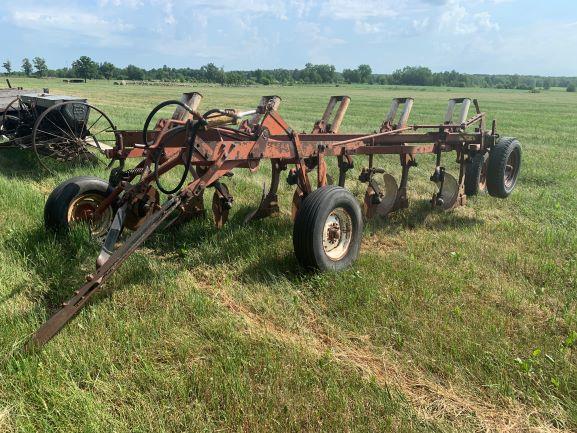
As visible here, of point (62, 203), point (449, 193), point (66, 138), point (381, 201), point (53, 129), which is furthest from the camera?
point (53, 129)

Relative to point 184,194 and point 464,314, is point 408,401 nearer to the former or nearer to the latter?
point 464,314

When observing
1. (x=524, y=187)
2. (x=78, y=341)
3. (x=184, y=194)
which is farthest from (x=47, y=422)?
(x=524, y=187)

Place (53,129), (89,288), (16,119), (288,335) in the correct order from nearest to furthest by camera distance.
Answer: (89,288)
(288,335)
(53,129)
(16,119)

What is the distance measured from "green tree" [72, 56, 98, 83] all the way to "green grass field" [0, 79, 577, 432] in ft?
376

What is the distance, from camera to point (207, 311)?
11.3 feet

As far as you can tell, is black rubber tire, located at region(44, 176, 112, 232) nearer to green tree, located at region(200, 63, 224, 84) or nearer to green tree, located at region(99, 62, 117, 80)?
green tree, located at region(200, 63, 224, 84)

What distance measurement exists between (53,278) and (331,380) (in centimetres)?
254

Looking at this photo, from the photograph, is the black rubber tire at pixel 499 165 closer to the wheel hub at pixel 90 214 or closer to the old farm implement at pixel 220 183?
the old farm implement at pixel 220 183

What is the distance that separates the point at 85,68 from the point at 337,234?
118m

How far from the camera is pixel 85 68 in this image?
107 m

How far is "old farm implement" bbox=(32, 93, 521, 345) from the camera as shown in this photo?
3631 mm

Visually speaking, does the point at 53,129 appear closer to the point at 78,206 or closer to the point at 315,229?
the point at 78,206

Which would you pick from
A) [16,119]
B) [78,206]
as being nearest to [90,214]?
[78,206]

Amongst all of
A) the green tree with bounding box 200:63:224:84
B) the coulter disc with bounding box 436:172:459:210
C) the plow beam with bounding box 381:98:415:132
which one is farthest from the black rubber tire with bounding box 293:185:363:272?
the green tree with bounding box 200:63:224:84
